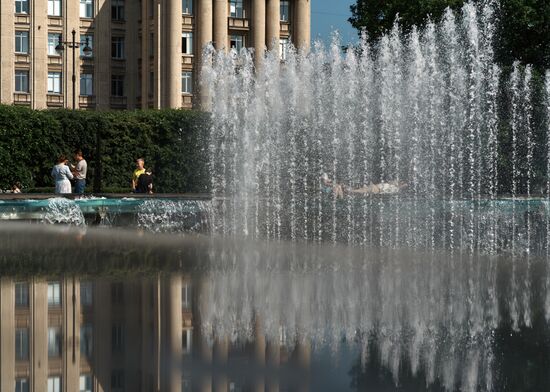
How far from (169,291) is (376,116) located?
1651cm

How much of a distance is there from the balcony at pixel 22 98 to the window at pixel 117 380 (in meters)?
60.0

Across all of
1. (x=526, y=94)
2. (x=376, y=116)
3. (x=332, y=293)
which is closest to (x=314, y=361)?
(x=332, y=293)

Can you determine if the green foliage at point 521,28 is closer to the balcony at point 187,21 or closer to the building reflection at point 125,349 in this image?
the balcony at point 187,21

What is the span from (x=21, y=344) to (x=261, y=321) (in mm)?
2191

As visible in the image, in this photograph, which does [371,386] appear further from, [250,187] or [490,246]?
[250,187]

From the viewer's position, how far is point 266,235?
21562 millimetres

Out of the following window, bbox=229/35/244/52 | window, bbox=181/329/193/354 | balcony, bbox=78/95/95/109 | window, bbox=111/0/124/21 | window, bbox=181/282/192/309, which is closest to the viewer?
window, bbox=181/329/193/354

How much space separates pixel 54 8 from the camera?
67500 millimetres

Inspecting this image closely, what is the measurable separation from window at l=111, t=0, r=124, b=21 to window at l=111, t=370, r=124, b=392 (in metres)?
62.0

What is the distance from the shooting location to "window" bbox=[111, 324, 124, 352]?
340 inches

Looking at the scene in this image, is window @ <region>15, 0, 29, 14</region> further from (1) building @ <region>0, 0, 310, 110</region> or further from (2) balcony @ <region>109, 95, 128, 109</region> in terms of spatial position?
(2) balcony @ <region>109, 95, 128, 109</region>

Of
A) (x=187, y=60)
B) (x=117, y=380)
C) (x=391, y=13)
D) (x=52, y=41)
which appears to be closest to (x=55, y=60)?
(x=52, y=41)

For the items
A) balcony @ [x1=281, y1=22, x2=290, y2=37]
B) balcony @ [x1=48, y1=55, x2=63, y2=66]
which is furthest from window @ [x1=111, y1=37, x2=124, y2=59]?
balcony @ [x1=281, y1=22, x2=290, y2=37]

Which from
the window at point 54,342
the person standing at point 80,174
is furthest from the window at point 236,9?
the window at point 54,342
